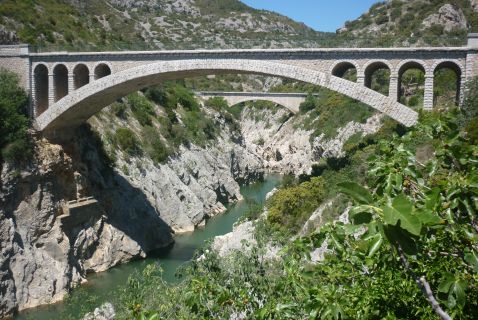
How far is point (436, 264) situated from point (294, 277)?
133cm

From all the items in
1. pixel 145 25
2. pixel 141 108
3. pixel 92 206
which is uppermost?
pixel 145 25

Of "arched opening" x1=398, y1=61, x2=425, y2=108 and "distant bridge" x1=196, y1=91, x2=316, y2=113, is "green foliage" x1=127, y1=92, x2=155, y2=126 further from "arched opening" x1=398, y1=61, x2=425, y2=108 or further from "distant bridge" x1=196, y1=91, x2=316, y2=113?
"distant bridge" x1=196, y1=91, x2=316, y2=113

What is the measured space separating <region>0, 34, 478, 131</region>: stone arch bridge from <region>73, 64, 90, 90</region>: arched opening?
0.18ft

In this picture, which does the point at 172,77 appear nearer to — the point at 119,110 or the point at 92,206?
the point at 92,206

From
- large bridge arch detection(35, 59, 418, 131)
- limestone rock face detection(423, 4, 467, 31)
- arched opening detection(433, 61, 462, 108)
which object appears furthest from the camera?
limestone rock face detection(423, 4, 467, 31)

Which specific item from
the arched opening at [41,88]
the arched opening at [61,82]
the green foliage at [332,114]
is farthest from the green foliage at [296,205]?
the green foliage at [332,114]

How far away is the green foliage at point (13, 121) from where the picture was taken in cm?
2097

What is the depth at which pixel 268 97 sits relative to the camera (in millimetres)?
55250

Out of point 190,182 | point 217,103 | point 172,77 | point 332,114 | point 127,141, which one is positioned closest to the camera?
point 172,77

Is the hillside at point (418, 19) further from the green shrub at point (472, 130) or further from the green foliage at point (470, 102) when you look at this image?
the green shrub at point (472, 130)

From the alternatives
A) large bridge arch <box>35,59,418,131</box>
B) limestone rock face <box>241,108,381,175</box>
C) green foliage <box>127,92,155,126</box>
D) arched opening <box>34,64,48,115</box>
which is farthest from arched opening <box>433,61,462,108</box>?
green foliage <box>127,92,155,126</box>

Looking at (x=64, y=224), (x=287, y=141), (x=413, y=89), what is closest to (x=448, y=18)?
(x=413, y=89)

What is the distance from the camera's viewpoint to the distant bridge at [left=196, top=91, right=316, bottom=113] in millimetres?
54406

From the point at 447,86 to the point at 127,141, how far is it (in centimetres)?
1764
